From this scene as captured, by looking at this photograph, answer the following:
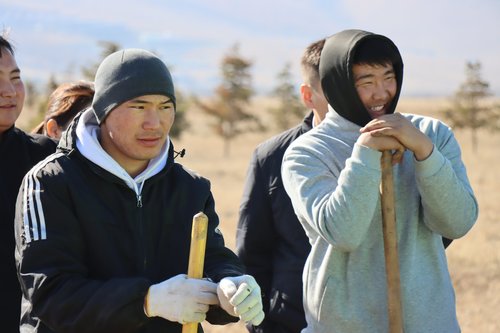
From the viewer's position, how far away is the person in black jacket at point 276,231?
474 cm

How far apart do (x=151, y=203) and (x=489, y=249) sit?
10597mm

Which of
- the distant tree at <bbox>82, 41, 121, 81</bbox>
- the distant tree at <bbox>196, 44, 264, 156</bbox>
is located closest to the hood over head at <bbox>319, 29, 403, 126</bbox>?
the distant tree at <bbox>82, 41, 121, 81</bbox>

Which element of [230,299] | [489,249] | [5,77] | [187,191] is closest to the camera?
[230,299]

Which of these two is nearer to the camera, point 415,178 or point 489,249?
point 415,178

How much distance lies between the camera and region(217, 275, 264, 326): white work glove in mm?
2977

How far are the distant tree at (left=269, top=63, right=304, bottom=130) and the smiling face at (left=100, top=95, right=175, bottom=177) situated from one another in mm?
49341

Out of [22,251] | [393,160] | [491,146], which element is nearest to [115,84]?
[22,251]

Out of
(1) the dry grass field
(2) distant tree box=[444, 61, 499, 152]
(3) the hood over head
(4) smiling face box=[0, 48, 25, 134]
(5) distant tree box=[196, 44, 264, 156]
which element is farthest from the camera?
(5) distant tree box=[196, 44, 264, 156]

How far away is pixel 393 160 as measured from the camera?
357 centimetres

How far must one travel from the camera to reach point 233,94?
48.9 meters

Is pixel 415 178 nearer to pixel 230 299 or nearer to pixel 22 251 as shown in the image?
pixel 230 299

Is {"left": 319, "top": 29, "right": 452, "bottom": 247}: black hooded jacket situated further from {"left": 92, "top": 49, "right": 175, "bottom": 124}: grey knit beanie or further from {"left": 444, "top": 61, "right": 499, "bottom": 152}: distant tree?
{"left": 444, "top": 61, "right": 499, "bottom": 152}: distant tree

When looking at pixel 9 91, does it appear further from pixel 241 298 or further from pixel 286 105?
pixel 286 105

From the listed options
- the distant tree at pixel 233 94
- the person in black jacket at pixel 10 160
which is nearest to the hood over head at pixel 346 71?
the person in black jacket at pixel 10 160
